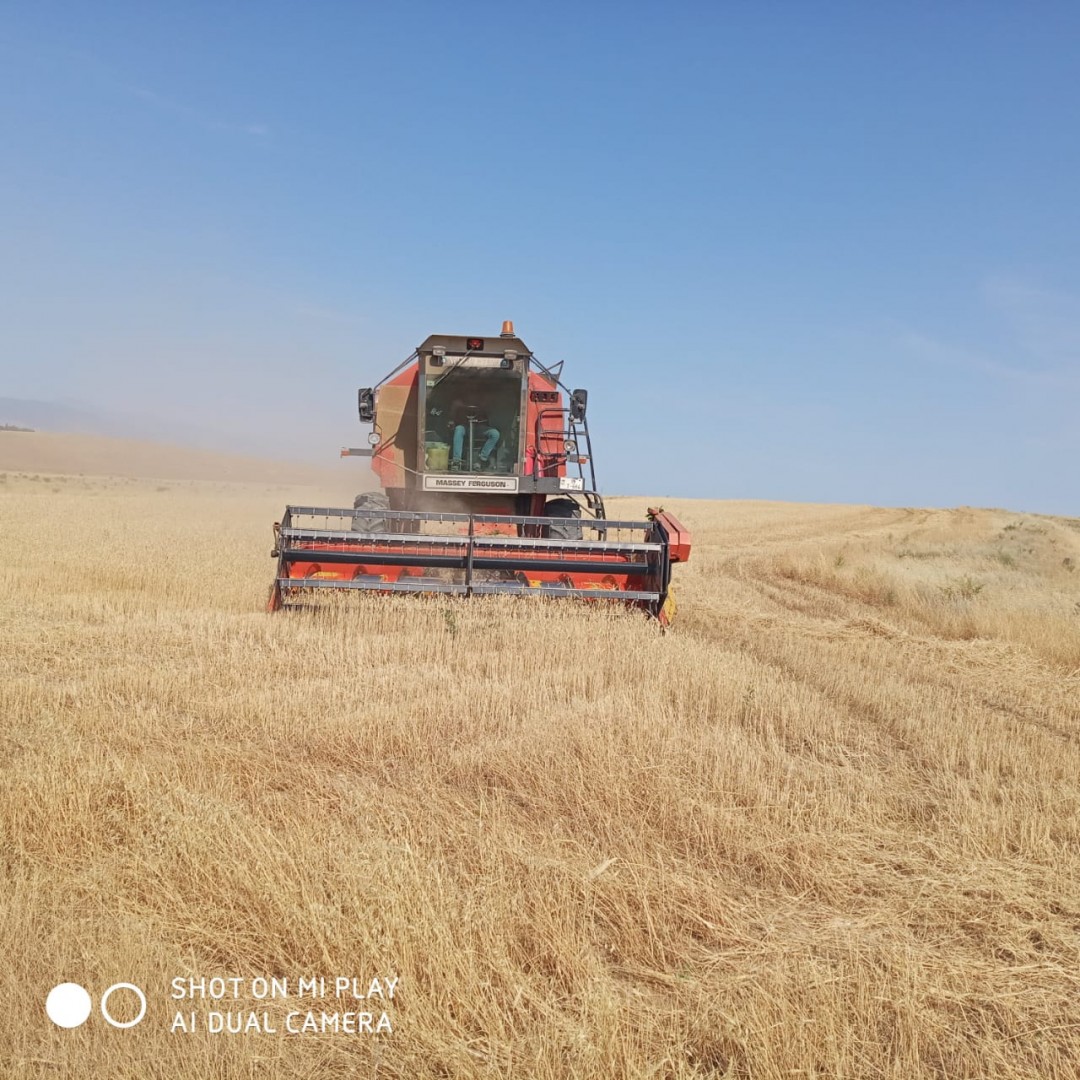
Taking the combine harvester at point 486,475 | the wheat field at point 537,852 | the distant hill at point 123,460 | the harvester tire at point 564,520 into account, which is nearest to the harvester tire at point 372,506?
the combine harvester at point 486,475

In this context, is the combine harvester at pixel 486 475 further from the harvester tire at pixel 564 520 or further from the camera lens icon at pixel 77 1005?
the camera lens icon at pixel 77 1005

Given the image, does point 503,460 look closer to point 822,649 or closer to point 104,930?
point 822,649

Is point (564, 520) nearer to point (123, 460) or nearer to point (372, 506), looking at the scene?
point (372, 506)

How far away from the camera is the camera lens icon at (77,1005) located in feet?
7.86

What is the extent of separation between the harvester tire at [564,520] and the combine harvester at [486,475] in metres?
0.01

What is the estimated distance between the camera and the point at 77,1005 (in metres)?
2.44

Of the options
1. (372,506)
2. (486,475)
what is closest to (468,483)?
(486,475)

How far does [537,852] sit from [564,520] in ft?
21.8

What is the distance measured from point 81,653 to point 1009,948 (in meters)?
5.96

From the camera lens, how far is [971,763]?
16.0ft

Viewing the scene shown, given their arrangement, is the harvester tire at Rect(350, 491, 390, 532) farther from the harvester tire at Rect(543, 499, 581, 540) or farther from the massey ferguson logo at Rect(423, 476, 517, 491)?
the harvester tire at Rect(543, 499, 581, 540)

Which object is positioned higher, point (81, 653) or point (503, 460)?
point (503, 460)

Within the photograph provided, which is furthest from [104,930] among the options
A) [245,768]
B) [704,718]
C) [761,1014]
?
[704,718]

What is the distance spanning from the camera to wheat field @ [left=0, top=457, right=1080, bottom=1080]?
247 cm
